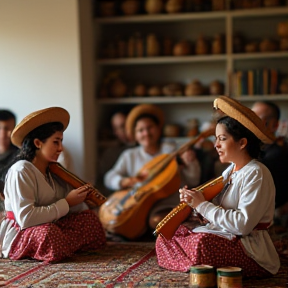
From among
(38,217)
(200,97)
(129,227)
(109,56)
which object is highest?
(109,56)

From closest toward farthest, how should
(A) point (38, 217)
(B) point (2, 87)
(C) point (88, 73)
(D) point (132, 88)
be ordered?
(A) point (38, 217)
(B) point (2, 87)
(C) point (88, 73)
(D) point (132, 88)

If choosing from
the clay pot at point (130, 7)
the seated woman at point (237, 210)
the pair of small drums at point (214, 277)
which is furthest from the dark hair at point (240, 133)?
the clay pot at point (130, 7)

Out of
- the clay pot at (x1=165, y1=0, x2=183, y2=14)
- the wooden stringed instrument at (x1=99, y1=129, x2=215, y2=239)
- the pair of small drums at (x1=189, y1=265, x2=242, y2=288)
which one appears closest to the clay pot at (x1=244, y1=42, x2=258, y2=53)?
the clay pot at (x1=165, y1=0, x2=183, y2=14)

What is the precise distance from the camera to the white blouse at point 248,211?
10.8ft

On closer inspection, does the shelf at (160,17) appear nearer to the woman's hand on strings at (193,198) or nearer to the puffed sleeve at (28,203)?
the puffed sleeve at (28,203)

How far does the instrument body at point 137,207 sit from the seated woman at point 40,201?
73 cm

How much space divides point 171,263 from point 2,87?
9.41 ft

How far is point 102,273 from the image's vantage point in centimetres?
356

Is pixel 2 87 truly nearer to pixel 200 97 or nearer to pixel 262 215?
pixel 200 97

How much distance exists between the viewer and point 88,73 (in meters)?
6.35

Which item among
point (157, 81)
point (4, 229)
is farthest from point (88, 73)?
point (4, 229)

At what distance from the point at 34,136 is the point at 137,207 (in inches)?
46.7

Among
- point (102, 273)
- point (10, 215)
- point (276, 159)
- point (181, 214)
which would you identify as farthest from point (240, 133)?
point (10, 215)

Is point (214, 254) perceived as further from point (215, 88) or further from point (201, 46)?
point (201, 46)
